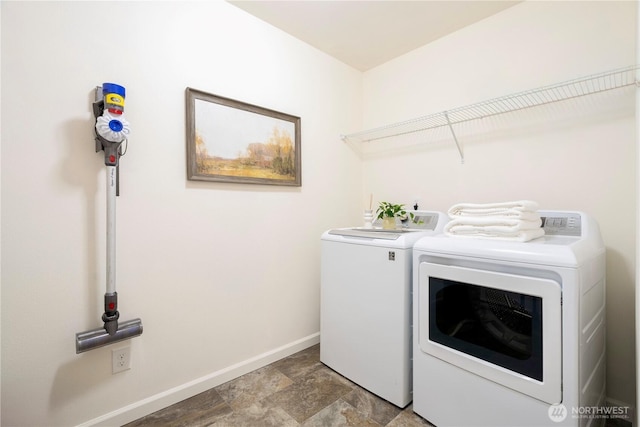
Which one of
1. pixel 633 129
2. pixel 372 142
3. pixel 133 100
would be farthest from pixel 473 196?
pixel 133 100

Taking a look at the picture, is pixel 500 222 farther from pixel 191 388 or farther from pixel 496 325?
pixel 191 388

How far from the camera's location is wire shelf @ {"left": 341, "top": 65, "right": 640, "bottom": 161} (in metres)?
1.47

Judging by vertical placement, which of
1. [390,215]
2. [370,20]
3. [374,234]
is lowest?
[374,234]

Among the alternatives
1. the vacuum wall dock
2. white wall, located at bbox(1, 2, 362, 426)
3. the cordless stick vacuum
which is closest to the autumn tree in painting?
white wall, located at bbox(1, 2, 362, 426)

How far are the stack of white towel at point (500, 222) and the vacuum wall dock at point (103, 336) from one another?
1.63 metres

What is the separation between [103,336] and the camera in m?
1.32

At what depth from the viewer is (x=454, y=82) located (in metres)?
2.09

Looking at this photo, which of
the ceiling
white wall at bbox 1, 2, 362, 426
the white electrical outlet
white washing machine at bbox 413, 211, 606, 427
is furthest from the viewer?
the ceiling

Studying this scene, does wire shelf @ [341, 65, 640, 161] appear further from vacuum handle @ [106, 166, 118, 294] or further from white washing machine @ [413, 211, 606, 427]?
vacuum handle @ [106, 166, 118, 294]

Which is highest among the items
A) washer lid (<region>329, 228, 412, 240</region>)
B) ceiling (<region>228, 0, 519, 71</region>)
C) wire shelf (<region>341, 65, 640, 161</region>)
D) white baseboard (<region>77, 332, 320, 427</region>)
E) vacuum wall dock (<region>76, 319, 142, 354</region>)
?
ceiling (<region>228, 0, 519, 71</region>)

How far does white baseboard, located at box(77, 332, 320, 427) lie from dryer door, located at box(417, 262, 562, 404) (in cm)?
104

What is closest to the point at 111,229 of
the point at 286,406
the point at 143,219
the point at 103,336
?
the point at 143,219

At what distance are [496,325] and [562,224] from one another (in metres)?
0.65

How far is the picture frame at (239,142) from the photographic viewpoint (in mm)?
1682
